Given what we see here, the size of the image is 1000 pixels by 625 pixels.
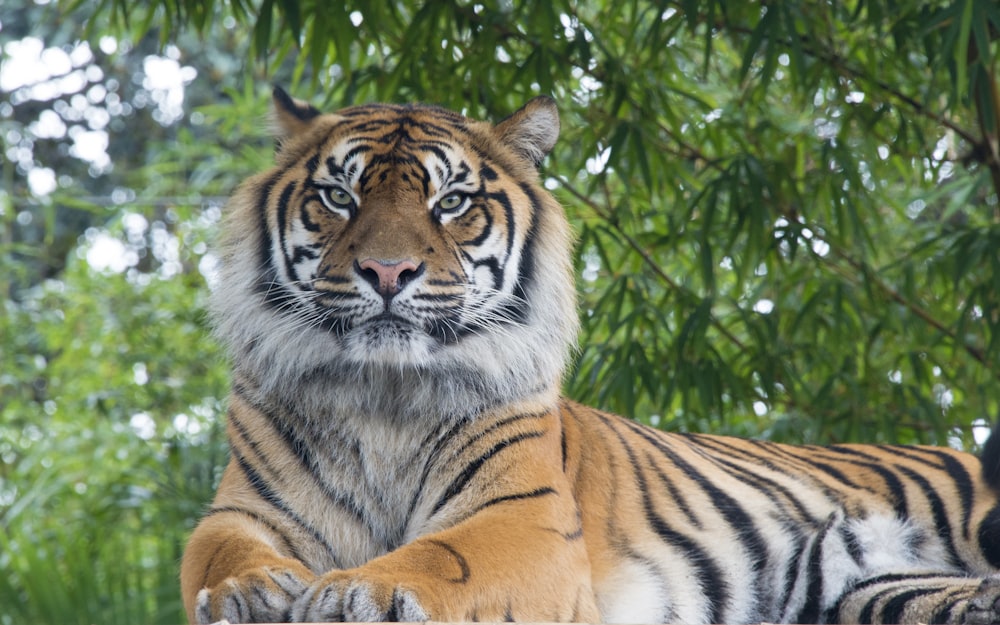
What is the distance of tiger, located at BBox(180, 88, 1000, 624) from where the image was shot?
6.50 ft

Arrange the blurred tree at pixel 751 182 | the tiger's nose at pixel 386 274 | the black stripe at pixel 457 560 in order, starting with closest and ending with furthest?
the black stripe at pixel 457 560, the tiger's nose at pixel 386 274, the blurred tree at pixel 751 182

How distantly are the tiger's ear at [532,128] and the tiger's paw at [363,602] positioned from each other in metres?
1.08

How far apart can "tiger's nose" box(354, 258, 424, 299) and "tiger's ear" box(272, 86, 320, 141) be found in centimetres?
52

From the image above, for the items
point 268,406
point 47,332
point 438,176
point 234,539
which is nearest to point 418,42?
point 438,176

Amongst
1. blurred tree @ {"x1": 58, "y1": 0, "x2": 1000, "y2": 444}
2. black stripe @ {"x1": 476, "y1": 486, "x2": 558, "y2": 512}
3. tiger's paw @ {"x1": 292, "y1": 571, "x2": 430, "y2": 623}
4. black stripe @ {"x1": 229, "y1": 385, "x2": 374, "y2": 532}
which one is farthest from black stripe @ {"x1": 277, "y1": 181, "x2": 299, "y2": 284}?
blurred tree @ {"x1": 58, "y1": 0, "x2": 1000, "y2": 444}

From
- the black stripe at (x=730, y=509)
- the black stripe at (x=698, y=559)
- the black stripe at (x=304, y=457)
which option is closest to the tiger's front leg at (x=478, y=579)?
the black stripe at (x=304, y=457)

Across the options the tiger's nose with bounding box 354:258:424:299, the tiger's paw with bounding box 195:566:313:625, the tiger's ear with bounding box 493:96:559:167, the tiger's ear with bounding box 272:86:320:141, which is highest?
the tiger's ear with bounding box 493:96:559:167

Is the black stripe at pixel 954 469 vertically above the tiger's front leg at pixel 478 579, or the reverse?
the black stripe at pixel 954 469

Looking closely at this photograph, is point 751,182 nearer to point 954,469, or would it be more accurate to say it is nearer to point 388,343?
point 954,469

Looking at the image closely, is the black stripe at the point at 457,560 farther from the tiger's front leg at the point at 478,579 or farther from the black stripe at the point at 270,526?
the black stripe at the point at 270,526

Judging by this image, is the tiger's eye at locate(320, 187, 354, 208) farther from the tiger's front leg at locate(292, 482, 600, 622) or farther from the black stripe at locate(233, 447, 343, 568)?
the tiger's front leg at locate(292, 482, 600, 622)

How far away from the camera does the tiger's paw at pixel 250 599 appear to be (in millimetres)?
1757

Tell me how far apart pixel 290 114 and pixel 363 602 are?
1.15 metres

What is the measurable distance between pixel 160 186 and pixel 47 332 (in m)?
1.31
